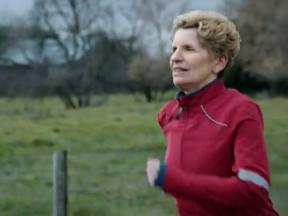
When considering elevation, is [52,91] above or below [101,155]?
below

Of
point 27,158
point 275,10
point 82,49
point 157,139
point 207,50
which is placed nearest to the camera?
point 207,50

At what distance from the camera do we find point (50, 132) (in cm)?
1588

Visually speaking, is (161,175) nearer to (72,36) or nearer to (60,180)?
(60,180)

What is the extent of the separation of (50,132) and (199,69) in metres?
14.0

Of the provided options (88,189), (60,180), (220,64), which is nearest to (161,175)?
(220,64)

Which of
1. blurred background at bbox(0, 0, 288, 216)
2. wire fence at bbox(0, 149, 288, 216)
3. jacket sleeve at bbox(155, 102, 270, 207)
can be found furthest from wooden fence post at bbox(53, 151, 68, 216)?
blurred background at bbox(0, 0, 288, 216)

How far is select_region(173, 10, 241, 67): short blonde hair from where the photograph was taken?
2.12 m

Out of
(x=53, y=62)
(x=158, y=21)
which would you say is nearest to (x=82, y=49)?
(x=53, y=62)

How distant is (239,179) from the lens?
1.95 meters

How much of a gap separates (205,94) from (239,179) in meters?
0.35

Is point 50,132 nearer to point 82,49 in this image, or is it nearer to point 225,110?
point 225,110

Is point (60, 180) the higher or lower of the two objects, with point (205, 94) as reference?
lower

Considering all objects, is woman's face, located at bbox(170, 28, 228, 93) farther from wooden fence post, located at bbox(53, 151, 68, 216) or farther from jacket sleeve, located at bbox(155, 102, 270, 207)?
wooden fence post, located at bbox(53, 151, 68, 216)

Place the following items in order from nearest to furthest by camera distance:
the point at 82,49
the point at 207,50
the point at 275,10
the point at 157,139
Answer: the point at 207,50, the point at 157,139, the point at 275,10, the point at 82,49
